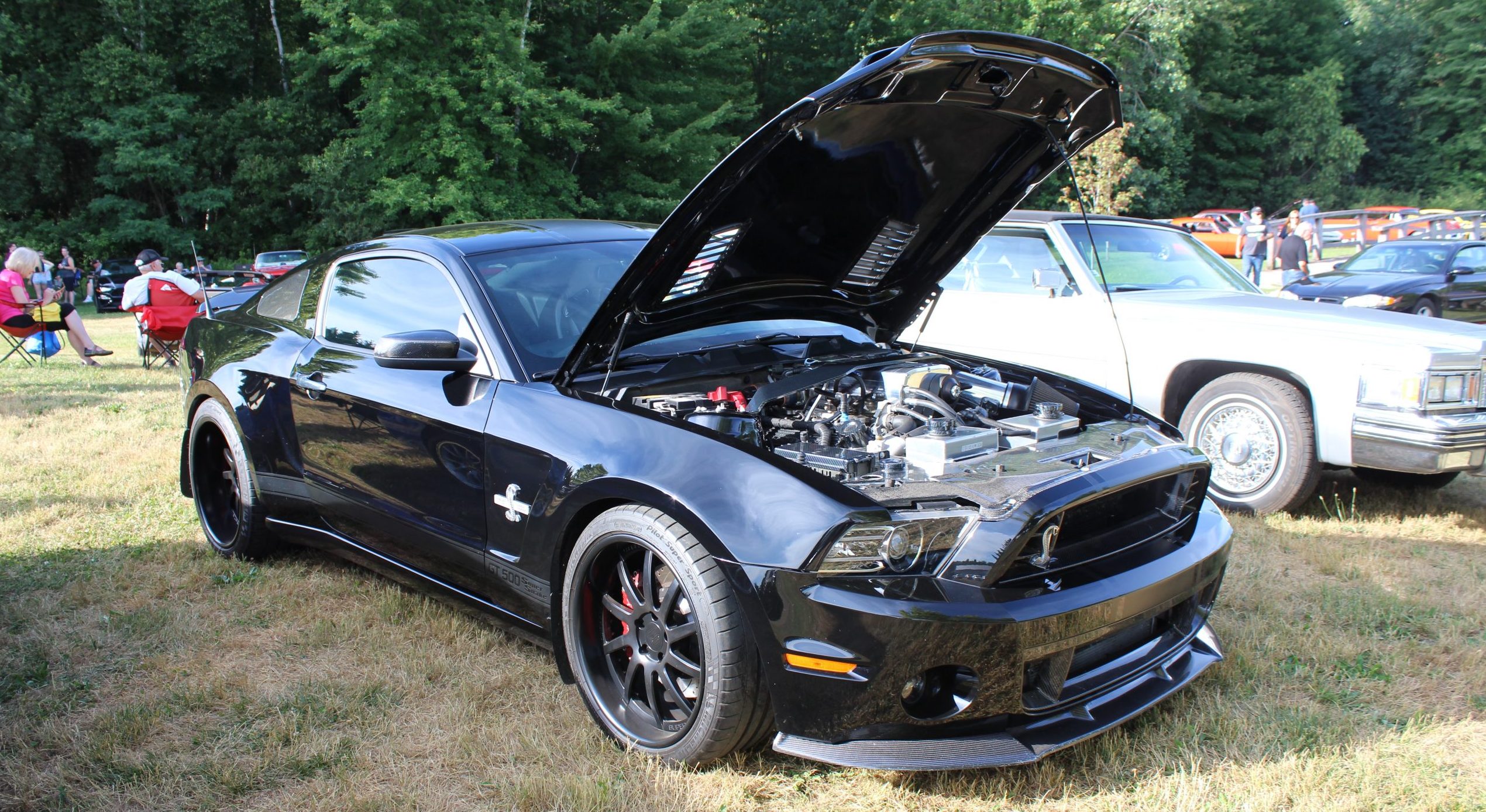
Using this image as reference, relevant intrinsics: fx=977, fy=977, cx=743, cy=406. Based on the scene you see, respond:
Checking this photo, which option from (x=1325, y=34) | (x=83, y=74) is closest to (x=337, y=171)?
(x=83, y=74)

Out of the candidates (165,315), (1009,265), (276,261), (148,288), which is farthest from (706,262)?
(276,261)

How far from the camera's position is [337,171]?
26406mm

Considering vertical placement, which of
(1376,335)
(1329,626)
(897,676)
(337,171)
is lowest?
(1329,626)

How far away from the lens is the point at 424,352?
2984 millimetres

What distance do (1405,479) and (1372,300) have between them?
21.4 feet

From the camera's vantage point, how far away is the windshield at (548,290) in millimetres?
3152

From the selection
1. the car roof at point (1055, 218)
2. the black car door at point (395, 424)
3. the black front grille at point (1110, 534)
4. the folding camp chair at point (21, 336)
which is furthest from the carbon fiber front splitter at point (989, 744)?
the folding camp chair at point (21, 336)

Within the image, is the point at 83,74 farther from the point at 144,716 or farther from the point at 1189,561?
the point at 1189,561

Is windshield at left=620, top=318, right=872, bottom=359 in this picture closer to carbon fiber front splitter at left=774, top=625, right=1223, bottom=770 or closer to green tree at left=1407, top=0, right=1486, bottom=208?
carbon fiber front splitter at left=774, top=625, right=1223, bottom=770

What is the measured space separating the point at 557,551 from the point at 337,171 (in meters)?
26.7

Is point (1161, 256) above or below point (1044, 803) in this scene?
above

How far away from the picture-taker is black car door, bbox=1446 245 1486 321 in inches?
485

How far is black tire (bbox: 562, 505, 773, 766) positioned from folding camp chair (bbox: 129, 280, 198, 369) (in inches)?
356

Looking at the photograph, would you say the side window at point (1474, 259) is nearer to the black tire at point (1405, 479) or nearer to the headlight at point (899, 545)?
the black tire at point (1405, 479)
